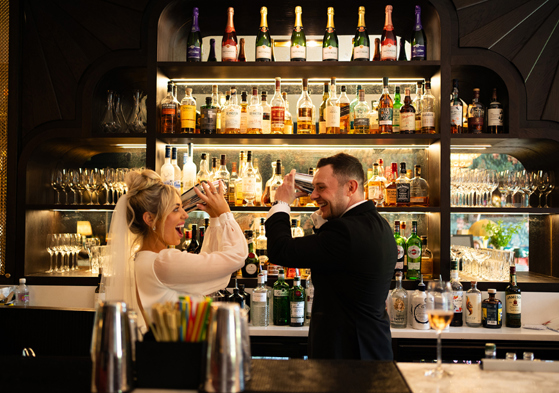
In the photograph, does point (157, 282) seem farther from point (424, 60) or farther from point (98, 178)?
point (424, 60)

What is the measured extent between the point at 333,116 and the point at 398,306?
1.11 metres

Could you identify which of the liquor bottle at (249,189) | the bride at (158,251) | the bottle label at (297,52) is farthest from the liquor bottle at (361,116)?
the bride at (158,251)

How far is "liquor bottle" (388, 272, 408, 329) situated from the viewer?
8.82 feet

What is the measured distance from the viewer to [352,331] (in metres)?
1.83

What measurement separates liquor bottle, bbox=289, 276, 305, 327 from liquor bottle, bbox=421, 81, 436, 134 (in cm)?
111

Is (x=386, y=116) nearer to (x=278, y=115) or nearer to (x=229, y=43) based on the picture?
(x=278, y=115)

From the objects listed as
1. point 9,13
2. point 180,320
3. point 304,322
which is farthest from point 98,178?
point 180,320

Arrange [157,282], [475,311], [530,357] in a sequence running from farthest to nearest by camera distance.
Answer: [475,311] < [157,282] < [530,357]

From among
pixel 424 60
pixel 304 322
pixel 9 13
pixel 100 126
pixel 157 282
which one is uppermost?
pixel 9 13

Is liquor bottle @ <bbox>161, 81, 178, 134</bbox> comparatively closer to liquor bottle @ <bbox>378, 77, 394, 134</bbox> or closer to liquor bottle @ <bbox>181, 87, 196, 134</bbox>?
liquor bottle @ <bbox>181, 87, 196, 134</bbox>

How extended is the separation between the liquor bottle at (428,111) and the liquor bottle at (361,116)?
313 millimetres

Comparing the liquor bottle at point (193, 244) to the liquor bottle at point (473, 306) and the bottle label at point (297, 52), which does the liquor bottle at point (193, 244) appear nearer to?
the bottle label at point (297, 52)

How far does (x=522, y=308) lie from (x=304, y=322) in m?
1.22

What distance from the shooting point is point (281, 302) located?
2.77 metres
